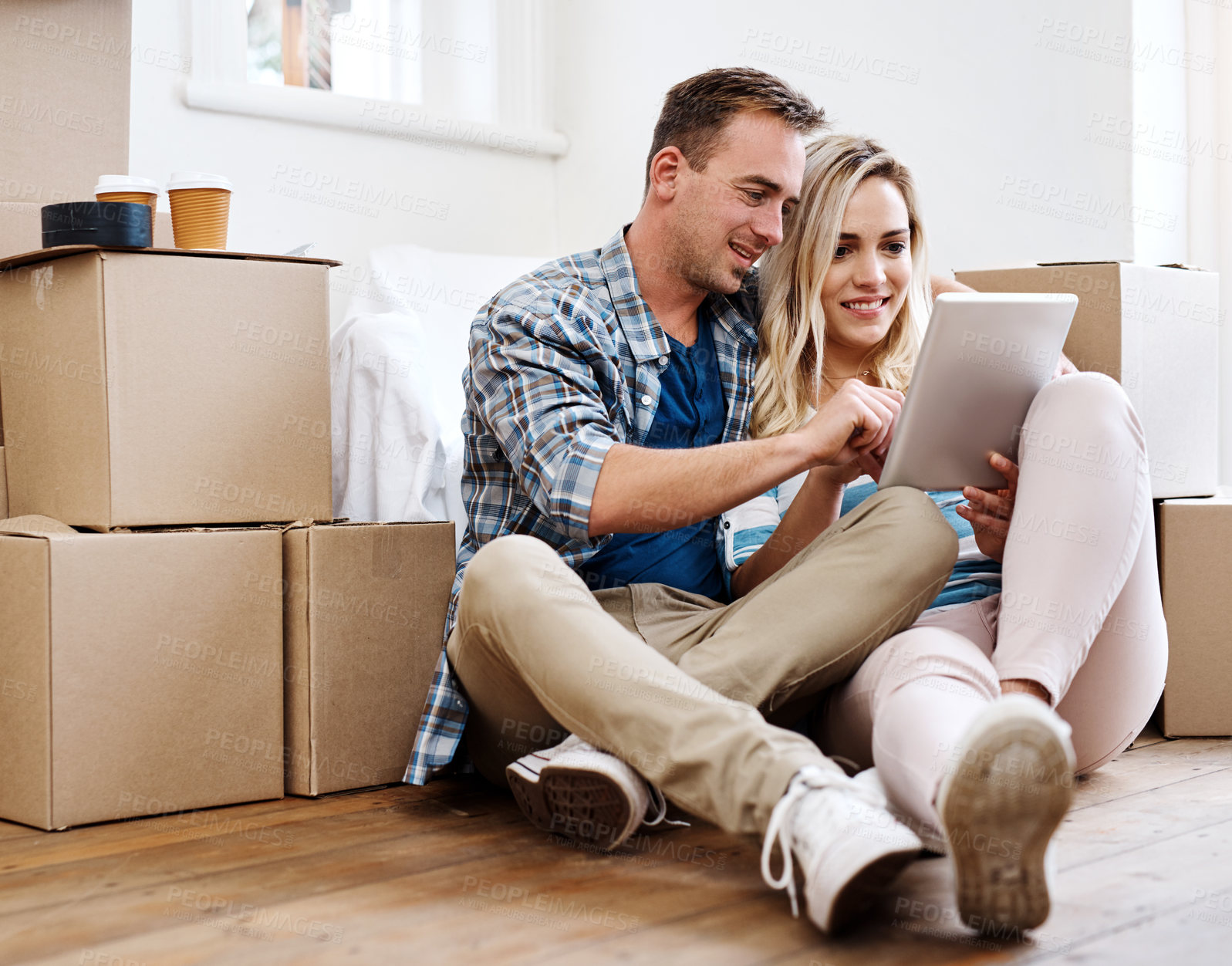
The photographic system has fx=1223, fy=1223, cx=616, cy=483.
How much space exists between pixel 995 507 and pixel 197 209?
882mm

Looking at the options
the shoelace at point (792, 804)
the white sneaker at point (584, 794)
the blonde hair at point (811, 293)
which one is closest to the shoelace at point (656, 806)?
the white sneaker at point (584, 794)

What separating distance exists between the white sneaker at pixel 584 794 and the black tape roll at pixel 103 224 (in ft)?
2.12

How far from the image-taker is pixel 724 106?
4.54 feet

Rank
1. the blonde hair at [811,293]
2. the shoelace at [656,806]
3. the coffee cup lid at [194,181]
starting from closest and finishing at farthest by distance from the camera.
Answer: the shoelace at [656,806] → the coffee cup lid at [194,181] → the blonde hair at [811,293]

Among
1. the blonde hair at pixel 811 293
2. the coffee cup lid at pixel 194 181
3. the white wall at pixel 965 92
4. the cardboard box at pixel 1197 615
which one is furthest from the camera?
the white wall at pixel 965 92

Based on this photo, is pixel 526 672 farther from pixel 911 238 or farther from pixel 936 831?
pixel 911 238

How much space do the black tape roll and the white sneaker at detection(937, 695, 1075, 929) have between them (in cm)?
92

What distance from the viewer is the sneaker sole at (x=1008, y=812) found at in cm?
74

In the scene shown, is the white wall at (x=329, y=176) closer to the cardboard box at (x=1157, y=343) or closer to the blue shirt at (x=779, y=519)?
the blue shirt at (x=779, y=519)

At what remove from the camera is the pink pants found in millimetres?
1009

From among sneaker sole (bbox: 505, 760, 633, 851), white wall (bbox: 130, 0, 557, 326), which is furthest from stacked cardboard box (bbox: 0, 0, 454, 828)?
white wall (bbox: 130, 0, 557, 326)

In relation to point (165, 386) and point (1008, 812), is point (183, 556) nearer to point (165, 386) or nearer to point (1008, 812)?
point (165, 386)

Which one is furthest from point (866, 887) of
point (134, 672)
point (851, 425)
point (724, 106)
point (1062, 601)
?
point (724, 106)

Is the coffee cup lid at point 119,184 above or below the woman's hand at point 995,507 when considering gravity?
above
